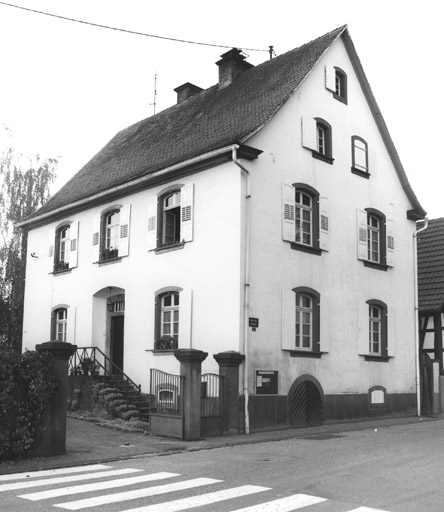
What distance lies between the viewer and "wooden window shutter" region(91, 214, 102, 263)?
22750 mm

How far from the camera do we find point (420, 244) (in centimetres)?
2886

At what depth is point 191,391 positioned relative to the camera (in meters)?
15.2

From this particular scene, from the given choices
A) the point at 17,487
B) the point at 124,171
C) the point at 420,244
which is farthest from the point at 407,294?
the point at 17,487

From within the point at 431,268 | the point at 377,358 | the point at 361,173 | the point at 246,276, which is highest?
the point at 361,173

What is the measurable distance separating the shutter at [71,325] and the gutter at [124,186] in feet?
11.5

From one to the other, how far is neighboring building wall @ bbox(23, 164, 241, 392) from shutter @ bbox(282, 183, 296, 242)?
1.79 meters

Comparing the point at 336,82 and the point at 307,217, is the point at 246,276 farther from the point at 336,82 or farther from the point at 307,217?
the point at 336,82

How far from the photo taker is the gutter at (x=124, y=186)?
1822 centimetres

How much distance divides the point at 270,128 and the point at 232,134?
3.44ft

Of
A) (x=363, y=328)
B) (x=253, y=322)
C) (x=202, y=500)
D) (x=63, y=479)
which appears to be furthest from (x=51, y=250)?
(x=202, y=500)

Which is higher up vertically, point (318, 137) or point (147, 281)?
point (318, 137)

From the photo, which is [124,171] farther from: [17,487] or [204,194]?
[17,487]

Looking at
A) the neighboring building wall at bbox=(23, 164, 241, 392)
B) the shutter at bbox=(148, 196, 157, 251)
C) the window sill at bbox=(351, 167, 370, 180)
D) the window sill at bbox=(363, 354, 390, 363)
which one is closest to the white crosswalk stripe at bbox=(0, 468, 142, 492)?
the neighboring building wall at bbox=(23, 164, 241, 392)

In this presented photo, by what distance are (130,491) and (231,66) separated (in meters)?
18.0
